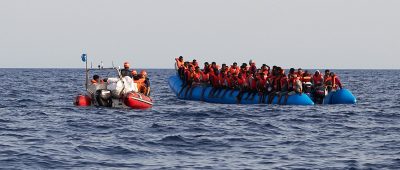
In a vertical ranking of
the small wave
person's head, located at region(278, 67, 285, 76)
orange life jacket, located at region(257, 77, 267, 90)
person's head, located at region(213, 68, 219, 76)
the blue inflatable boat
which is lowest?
the small wave

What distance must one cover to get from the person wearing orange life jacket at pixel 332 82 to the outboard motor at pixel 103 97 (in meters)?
10.9

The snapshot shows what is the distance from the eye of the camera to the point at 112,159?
1584cm

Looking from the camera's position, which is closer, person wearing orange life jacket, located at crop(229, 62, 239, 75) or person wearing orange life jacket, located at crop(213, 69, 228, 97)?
person wearing orange life jacket, located at crop(213, 69, 228, 97)

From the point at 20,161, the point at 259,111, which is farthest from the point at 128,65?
the point at 20,161

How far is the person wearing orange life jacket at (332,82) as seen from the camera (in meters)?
34.2

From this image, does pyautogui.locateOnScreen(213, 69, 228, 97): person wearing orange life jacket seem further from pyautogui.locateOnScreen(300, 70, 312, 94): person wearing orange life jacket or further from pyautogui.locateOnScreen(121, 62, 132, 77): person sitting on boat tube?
pyautogui.locateOnScreen(121, 62, 132, 77): person sitting on boat tube

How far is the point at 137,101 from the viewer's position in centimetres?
2836

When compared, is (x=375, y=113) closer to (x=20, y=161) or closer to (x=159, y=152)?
(x=159, y=152)

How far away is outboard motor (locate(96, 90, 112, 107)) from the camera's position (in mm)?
28203

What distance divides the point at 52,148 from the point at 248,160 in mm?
4655

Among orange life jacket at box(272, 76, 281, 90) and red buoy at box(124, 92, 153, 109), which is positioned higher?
orange life jacket at box(272, 76, 281, 90)

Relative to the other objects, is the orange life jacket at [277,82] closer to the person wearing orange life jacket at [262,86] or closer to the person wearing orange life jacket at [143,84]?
the person wearing orange life jacket at [262,86]

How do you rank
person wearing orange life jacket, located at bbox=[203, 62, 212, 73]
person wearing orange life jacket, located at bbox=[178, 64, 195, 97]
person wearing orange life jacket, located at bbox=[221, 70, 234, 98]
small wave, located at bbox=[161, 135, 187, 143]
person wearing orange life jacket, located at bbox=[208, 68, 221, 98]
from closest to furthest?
small wave, located at bbox=[161, 135, 187, 143], person wearing orange life jacket, located at bbox=[221, 70, 234, 98], person wearing orange life jacket, located at bbox=[208, 68, 221, 98], person wearing orange life jacket, located at bbox=[203, 62, 212, 73], person wearing orange life jacket, located at bbox=[178, 64, 195, 97]

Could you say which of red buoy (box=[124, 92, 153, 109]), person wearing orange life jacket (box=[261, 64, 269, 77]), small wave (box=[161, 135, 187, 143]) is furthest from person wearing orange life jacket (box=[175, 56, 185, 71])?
small wave (box=[161, 135, 187, 143])
